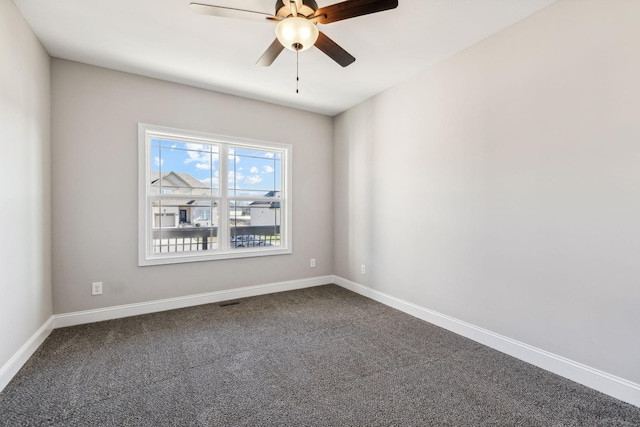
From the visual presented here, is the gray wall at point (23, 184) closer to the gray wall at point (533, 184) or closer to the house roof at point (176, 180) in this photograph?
the house roof at point (176, 180)

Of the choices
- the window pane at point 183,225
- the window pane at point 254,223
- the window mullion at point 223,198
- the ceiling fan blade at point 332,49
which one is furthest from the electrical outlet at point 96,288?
the ceiling fan blade at point 332,49

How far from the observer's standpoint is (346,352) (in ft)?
8.09

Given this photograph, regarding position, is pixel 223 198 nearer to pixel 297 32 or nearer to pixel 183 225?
pixel 183 225

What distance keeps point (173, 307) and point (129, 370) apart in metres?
1.35

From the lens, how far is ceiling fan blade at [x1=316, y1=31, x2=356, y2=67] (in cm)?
200

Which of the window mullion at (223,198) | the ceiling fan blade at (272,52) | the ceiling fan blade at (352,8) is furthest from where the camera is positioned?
the window mullion at (223,198)

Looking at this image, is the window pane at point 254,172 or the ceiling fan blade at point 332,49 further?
the window pane at point 254,172

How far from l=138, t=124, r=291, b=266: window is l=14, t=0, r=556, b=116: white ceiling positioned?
0.77m

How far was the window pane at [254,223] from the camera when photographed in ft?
13.2

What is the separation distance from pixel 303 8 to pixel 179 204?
2.71 meters

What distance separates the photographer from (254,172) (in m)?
4.16

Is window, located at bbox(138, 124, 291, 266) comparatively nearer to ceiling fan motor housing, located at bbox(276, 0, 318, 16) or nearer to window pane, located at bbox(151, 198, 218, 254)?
window pane, located at bbox(151, 198, 218, 254)

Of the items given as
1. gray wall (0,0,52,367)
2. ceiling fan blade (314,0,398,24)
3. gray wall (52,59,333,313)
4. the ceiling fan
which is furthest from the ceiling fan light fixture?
gray wall (52,59,333,313)

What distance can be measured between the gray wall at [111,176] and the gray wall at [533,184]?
2.27m
